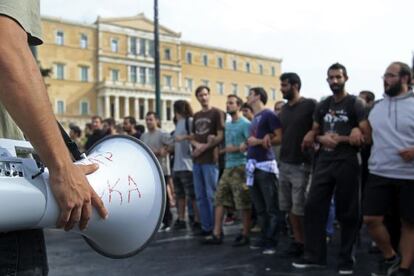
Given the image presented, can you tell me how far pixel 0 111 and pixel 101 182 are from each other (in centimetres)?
41

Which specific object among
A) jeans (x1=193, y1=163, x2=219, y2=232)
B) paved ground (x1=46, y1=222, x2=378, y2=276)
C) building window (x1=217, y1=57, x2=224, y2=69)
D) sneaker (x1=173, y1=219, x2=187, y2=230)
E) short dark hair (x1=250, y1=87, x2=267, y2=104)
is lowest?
sneaker (x1=173, y1=219, x2=187, y2=230)

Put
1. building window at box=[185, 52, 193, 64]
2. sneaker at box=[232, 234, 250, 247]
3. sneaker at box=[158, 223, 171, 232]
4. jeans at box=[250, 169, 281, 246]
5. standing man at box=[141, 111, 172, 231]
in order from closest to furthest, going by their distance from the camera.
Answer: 1. jeans at box=[250, 169, 281, 246]
2. sneaker at box=[232, 234, 250, 247]
3. sneaker at box=[158, 223, 171, 232]
4. standing man at box=[141, 111, 172, 231]
5. building window at box=[185, 52, 193, 64]

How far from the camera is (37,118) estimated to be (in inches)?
54.4

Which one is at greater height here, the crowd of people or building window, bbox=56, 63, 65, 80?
building window, bbox=56, 63, 65, 80

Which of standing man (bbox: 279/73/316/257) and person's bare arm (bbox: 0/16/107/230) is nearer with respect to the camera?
person's bare arm (bbox: 0/16/107/230)

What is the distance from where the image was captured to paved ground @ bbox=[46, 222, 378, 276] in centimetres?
462

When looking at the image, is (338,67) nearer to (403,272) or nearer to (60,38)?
(403,272)

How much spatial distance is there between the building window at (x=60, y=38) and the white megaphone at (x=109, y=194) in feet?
228

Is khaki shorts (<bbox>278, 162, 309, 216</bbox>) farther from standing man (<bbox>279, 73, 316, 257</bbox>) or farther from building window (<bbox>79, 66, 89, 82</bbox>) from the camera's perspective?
building window (<bbox>79, 66, 89, 82</bbox>)

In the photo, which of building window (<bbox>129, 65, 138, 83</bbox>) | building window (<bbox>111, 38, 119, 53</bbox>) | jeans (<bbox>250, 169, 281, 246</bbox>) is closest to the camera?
jeans (<bbox>250, 169, 281, 246</bbox>)

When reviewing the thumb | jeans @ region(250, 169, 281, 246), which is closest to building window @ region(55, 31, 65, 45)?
jeans @ region(250, 169, 281, 246)

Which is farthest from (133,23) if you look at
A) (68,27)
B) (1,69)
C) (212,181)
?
(1,69)

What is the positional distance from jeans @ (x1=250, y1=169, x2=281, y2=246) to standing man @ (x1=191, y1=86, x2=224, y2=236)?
2.91 ft

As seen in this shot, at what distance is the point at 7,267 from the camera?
1.53 metres
